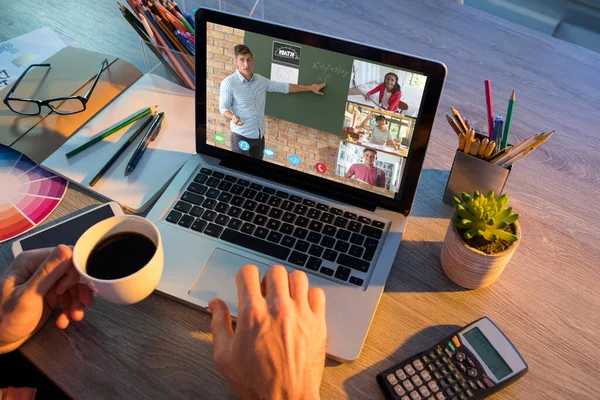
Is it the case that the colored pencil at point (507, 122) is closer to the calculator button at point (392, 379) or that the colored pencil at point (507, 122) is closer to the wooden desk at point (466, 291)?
the wooden desk at point (466, 291)

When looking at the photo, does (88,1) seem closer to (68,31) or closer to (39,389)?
(68,31)

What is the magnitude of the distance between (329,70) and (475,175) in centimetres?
33

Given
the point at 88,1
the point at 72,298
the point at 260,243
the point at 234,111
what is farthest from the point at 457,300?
the point at 88,1

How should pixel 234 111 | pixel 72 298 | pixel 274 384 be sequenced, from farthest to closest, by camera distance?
pixel 234 111, pixel 72 298, pixel 274 384

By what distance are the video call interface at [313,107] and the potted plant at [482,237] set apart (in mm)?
133

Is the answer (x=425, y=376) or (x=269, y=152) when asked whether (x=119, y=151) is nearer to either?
(x=269, y=152)

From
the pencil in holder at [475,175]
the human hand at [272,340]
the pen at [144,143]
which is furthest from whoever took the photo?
the pen at [144,143]

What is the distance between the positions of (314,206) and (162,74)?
0.54m

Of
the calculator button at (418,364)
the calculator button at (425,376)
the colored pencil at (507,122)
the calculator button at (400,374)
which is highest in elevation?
the colored pencil at (507,122)

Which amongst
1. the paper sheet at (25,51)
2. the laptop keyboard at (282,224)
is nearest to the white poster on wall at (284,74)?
the laptop keyboard at (282,224)

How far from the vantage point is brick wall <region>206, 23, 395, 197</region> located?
2.91 feet

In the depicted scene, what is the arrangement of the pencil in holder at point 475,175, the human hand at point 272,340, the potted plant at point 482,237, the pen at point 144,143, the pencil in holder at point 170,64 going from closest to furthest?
1. the human hand at point 272,340
2. the potted plant at point 482,237
3. the pencil in holder at point 475,175
4. the pen at point 144,143
5. the pencil in holder at point 170,64

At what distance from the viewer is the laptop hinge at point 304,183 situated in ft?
3.08

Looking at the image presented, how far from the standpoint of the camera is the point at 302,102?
2.92 ft
